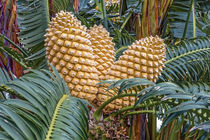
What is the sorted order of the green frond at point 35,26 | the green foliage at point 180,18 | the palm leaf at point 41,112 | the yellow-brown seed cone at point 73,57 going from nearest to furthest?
the palm leaf at point 41,112
the yellow-brown seed cone at point 73,57
the green frond at point 35,26
the green foliage at point 180,18

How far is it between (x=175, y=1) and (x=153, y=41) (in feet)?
2.89

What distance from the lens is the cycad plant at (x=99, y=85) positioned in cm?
76

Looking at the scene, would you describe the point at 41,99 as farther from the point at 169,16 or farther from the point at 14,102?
the point at 169,16

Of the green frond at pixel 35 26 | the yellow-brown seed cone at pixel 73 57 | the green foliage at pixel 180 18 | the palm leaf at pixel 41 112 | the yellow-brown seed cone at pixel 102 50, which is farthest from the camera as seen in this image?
the green foliage at pixel 180 18

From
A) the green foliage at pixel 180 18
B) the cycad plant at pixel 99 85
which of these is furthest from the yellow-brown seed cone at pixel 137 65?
the green foliage at pixel 180 18

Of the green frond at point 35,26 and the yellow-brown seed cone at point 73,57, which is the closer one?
the yellow-brown seed cone at point 73,57

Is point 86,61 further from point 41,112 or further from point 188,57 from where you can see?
point 188,57

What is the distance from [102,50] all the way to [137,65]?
7.6 inches

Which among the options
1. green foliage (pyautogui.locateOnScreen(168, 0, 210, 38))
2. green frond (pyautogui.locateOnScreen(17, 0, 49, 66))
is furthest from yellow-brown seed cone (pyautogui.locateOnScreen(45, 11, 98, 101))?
Result: green foliage (pyautogui.locateOnScreen(168, 0, 210, 38))

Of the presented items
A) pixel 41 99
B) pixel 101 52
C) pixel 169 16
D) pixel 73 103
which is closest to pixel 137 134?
pixel 101 52

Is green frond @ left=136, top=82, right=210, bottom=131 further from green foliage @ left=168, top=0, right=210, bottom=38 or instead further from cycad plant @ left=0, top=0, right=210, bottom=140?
green foliage @ left=168, top=0, right=210, bottom=38

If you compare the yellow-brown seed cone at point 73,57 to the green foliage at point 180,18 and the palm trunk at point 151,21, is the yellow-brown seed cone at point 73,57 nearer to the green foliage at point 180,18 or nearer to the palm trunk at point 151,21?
the palm trunk at point 151,21

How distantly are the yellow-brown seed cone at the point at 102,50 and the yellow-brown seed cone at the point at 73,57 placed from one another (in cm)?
7

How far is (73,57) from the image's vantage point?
1.12 meters
